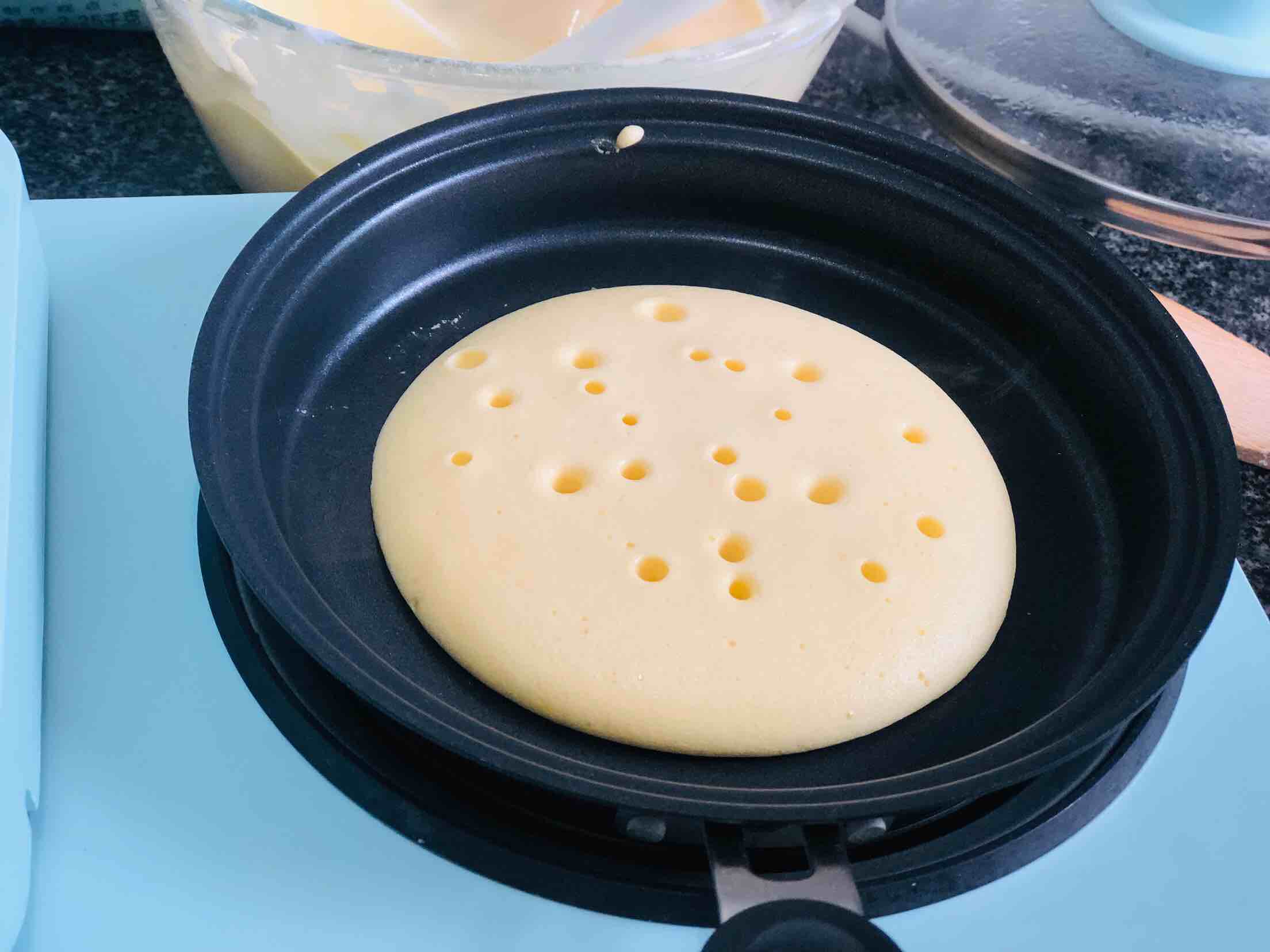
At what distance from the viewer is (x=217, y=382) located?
0.50m

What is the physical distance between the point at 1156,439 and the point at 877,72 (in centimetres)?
64

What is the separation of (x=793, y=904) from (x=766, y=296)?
0.45m

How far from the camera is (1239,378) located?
763 millimetres

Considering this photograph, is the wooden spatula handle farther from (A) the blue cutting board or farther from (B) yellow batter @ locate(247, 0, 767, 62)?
(B) yellow batter @ locate(247, 0, 767, 62)

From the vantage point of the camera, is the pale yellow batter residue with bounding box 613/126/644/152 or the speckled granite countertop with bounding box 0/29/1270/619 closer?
the pale yellow batter residue with bounding box 613/126/644/152

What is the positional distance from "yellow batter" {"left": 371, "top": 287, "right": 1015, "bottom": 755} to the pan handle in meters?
0.08

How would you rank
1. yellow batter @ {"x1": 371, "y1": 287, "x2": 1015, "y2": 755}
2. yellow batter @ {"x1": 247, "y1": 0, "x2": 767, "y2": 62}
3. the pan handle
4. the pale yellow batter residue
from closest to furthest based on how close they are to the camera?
1. the pan handle
2. yellow batter @ {"x1": 371, "y1": 287, "x2": 1015, "y2": 755}
3. the pale yellow batter residue
4. yellow batter @ {"x1": 247, "y1": 0, "x2": 767, "y2": 62}

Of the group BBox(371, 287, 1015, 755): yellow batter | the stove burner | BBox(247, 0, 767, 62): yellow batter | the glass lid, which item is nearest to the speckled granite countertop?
the glass lid

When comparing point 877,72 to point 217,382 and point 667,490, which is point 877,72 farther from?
point 217,382

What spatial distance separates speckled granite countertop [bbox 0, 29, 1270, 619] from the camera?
0.90 meters

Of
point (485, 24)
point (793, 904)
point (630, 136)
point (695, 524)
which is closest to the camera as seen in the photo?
point (793, 904)

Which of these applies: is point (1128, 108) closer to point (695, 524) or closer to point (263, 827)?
point (695, 524)

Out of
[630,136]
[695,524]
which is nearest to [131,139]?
[630,136]

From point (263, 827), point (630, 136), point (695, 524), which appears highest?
point (630, 136)
